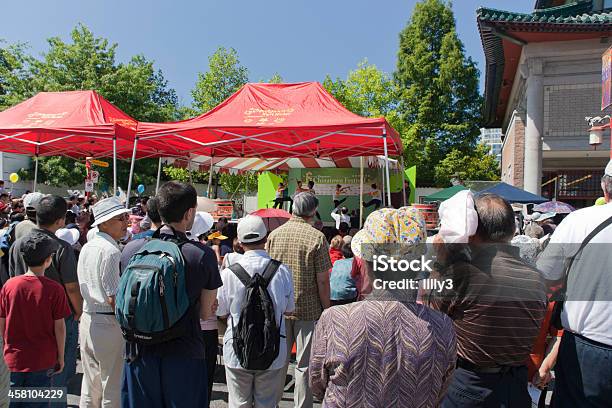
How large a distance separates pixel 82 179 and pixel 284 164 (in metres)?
15.7

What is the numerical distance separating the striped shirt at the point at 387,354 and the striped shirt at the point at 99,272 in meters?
2.28

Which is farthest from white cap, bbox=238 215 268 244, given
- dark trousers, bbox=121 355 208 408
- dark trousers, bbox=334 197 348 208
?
dark trousers, bbox=334 197 348 208

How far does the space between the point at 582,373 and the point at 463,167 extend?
27.5 meters

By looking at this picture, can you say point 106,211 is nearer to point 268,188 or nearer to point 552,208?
point 552,208

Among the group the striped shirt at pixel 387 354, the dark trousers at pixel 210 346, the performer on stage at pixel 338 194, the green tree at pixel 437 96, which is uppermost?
the green tree at pixel 437 96

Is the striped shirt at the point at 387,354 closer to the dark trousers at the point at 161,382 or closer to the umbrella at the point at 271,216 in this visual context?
the dark trousers at the point at 161,382

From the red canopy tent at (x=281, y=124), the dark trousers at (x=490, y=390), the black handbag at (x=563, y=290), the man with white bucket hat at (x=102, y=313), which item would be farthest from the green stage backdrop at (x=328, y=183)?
the dark trousers at (x=490, y=390)

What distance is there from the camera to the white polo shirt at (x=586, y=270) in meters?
2.16

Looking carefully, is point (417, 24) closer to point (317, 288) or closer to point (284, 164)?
point (284, 164)

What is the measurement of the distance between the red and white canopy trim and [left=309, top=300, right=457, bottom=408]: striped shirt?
1359 centimetres

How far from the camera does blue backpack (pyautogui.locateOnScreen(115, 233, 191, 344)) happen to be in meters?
2.28

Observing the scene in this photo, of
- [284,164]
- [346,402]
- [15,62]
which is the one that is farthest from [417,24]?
[346,402]

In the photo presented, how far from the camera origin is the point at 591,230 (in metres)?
2.21

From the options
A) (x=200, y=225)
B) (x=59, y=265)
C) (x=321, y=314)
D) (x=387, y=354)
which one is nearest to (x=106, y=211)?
(x=59, y=265)
